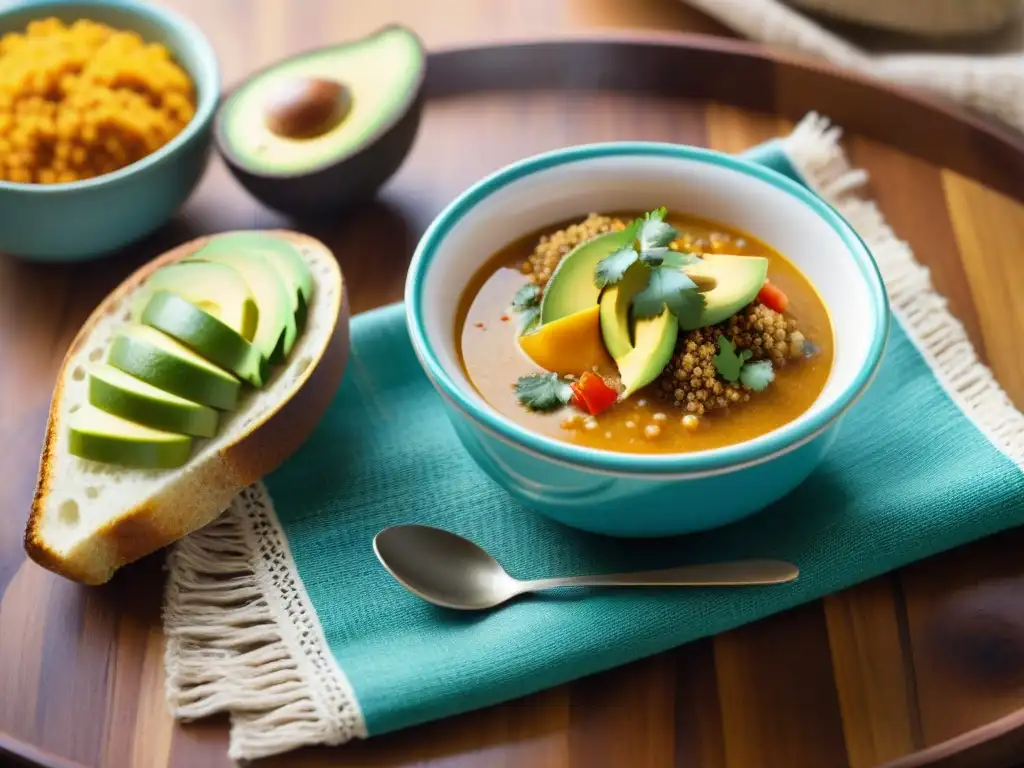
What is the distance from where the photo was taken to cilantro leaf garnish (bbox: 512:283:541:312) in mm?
2029

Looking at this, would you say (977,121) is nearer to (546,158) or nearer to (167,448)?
(546,158)

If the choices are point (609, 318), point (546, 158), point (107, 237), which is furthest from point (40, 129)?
point (609, 318)

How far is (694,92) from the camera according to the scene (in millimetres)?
2820

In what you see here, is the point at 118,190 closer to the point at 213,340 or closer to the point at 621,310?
the point at 213,340

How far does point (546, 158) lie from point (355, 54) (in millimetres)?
726

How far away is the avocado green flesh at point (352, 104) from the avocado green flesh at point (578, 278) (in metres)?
0.69

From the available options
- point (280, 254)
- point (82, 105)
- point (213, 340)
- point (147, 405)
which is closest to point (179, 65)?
point (82, 105)

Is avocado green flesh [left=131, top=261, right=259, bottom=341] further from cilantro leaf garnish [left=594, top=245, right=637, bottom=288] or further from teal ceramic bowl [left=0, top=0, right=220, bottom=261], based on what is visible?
cilantro leaf garnish [left=594, top=245, right=637, bottom=288]

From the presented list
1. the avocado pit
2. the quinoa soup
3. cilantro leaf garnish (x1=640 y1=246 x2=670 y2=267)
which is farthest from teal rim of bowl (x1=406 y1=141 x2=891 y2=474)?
the avocado pit

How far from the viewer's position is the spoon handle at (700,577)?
178cm

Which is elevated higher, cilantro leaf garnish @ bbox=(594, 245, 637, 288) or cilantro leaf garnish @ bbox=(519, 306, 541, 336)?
cilantro leaf garnish @ bbox=(594, 245, 637, 288)

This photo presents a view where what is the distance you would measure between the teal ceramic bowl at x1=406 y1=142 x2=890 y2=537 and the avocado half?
48 cm

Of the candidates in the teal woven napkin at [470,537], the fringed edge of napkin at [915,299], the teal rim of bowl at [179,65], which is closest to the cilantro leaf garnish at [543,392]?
the teal woven napkin at [470,537]

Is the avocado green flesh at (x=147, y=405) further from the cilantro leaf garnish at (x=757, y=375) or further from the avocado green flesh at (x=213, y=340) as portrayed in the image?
the cilantro leaf garnish at (x=757, y=375)
